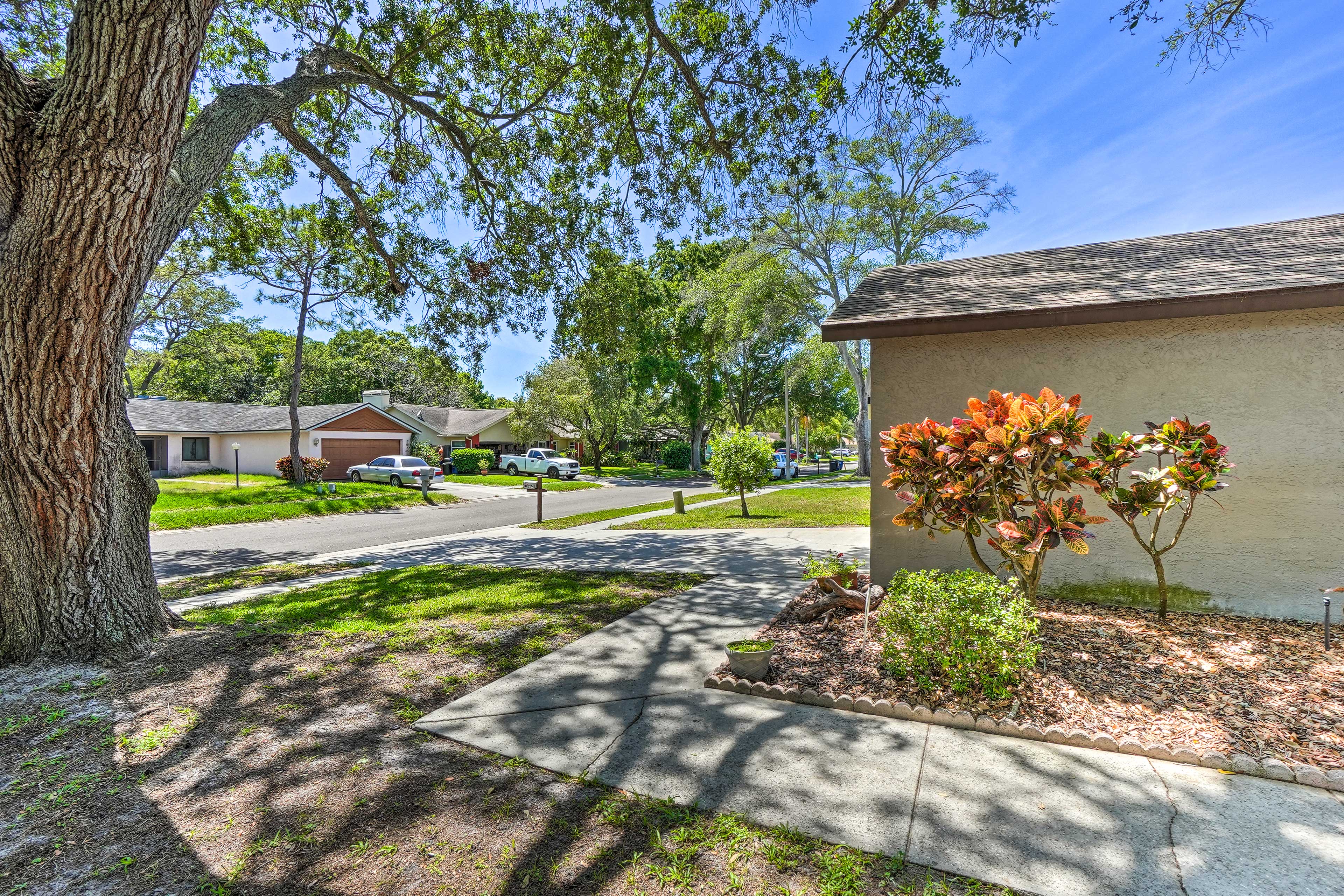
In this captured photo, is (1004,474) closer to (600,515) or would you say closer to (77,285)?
(77,285)

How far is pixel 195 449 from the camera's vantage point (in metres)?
27.2

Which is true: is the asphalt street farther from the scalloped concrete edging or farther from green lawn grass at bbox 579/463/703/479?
green lawn grass at bbox 579/463/703/479

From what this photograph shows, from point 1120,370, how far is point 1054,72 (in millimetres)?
4197

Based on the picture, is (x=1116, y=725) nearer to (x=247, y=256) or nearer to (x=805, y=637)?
(x=805, y=637)

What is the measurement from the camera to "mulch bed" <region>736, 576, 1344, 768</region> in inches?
114

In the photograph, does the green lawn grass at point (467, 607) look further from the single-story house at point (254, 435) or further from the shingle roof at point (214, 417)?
the shingle roof at point (214, 417)

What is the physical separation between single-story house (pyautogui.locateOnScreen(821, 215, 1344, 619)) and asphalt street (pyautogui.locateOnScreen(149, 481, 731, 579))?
7.59 meters

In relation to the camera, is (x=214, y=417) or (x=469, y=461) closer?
(x=214, y=417)

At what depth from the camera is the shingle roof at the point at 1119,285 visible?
14.5 ft

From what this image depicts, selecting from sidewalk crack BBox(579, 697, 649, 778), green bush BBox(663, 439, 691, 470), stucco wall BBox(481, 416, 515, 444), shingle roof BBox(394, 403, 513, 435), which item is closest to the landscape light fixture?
sidewalk crack BBox(579, 697, 649, 778)

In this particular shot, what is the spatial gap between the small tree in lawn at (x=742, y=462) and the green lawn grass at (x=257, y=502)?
10080 millimetres

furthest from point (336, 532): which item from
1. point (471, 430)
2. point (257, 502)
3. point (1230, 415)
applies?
point (471, 430)

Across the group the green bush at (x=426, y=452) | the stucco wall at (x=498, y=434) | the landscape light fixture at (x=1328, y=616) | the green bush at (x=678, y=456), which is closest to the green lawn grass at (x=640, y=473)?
the green bush at (x=678, y=456)

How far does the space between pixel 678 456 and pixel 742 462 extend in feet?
76.5
